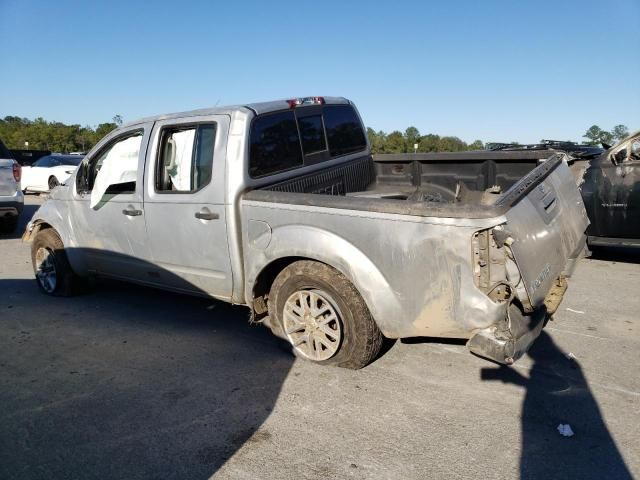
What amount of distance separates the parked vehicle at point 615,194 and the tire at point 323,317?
14.3 feet

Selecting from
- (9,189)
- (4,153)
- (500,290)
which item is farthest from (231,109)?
(4,153)

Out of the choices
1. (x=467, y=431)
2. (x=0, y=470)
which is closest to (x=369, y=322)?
(x=467, y=431)

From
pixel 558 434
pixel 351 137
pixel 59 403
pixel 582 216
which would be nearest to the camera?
pixel 558 434

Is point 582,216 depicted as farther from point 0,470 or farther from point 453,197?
point 0,470

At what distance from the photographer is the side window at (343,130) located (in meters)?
5.19

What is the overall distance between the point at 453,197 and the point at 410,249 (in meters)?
2.22

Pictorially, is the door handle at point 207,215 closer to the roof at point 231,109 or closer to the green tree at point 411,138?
the roof at point 231,109

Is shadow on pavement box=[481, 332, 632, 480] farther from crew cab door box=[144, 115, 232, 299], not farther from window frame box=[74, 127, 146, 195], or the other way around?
window frame box=[74, 127, 146, 195]

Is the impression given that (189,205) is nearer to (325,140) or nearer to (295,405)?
(325,140)

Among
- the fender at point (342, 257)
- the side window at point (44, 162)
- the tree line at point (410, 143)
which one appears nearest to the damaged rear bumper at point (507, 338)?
the fender at point (342, 257)

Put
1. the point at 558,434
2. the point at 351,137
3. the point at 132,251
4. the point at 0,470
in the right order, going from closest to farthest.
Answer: the point at 0,470 → the point at 558,434 → the point at 132,251 → the point at 351,137

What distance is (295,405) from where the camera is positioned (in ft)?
11.3

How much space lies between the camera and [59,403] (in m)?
3.53

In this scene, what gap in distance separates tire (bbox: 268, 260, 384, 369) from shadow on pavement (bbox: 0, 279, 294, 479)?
30cm
